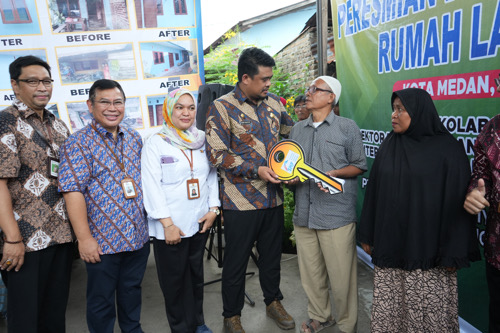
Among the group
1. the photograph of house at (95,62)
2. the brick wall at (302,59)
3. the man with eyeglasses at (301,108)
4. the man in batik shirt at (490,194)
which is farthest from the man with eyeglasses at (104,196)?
the brick wall at (302,59)

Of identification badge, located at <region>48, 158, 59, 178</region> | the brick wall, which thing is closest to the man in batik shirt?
identification badge, located at <region>48, 158, 59, 178</region>

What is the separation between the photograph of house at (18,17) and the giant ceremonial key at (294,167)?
261cm

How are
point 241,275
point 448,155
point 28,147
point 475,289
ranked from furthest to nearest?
1. point 241,275
2. point 475,289
3. point 28,147
4. point 448,155

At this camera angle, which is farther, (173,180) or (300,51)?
(300,51)

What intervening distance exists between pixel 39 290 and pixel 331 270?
1.89 meters

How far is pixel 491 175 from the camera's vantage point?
1.64m

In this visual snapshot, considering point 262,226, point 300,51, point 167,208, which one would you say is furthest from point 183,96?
point 300,51

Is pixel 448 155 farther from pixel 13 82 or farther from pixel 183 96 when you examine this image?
pixel 13 82

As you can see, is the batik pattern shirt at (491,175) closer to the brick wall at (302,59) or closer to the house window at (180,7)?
the house window at (180,7)

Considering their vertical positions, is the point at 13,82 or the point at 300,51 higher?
the point at 300,51

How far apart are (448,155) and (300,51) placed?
4.71m

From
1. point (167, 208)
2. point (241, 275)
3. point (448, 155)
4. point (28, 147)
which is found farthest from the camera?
point (241, 275)

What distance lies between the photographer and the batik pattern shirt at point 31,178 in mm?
1771

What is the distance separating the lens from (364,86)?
3.11 m
